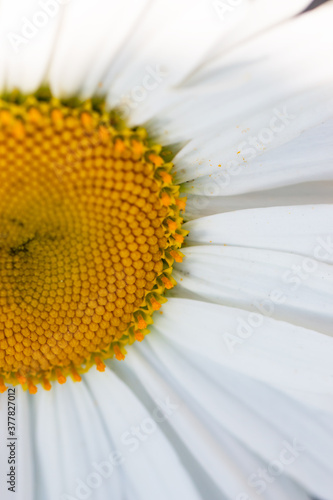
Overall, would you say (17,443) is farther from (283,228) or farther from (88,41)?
(88,41)

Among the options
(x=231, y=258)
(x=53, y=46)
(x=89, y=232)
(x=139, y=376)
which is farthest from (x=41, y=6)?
(x=139, y=376)

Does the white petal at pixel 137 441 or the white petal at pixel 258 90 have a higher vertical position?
the white petal at pixel 258 90

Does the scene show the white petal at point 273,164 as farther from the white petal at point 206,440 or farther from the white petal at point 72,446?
the white petal at point 72,446

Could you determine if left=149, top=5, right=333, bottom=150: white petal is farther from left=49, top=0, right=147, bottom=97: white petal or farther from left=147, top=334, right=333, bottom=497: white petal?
left=147, top=334, right=333, bottom=497: white petal

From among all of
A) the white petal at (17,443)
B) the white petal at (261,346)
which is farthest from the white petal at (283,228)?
the white petal at (17,443)

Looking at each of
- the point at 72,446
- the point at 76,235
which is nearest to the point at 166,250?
the point at 76,235

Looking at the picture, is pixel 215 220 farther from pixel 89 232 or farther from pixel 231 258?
pixel 89 232

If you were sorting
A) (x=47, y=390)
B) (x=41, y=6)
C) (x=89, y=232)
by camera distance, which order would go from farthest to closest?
(x=47, y=390)
(x=89, y=232)
(x=41, y=6)
